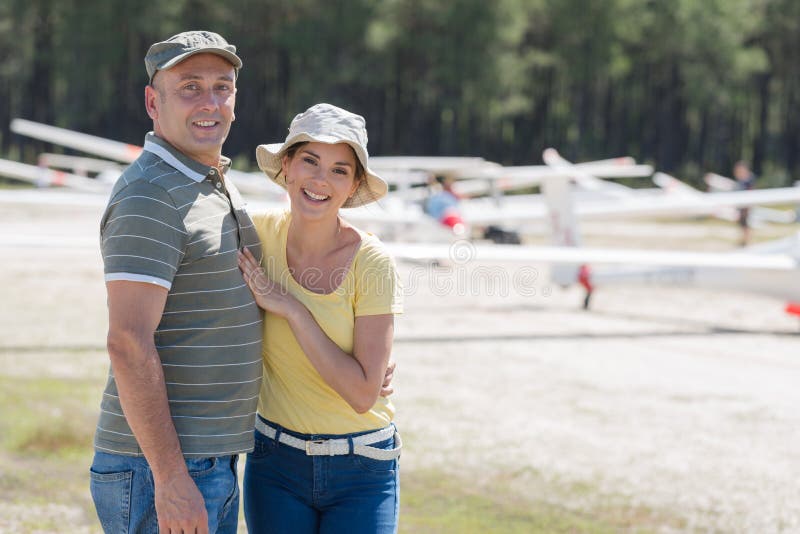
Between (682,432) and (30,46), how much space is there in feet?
149

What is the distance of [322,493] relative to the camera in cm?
209

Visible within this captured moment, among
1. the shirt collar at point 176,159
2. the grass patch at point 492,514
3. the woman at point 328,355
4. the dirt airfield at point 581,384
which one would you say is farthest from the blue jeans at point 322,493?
the dirt airfield at point 581,384

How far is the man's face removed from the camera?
193 cm

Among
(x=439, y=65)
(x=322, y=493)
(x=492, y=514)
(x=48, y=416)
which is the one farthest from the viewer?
(x=439, y=65)

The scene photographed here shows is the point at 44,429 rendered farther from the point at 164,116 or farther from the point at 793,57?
the point at 793,57

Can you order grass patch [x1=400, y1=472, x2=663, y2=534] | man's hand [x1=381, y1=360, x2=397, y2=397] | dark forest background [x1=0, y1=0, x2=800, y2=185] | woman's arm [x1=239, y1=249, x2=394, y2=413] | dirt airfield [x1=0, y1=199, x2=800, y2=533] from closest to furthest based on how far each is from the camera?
woman's arm [x1=239, y1=249, x2=394, y2=413] < man's hand [x1=381, y1=360, x2=397, y2=397] < grass patch [x1=400, y1=472, x2=663, y2=534] < dirt airfield [x1=0, y1=199, x2=800, y2=533] < dark forest background [x1=0, y1=0, x2=800, y2=185]

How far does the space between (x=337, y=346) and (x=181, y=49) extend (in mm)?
775

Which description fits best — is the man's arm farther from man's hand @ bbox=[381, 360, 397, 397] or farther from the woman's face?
man's hand @ bbox=[381, 360, 397, 397]

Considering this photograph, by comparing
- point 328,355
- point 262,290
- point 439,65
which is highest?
point 439,65

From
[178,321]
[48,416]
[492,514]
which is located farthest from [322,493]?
[48,416]

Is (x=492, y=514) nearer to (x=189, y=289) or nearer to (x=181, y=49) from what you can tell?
(x=189, y=289)

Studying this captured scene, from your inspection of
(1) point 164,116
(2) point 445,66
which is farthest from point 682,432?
(2) point 445,66

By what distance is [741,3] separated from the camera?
1718 inches

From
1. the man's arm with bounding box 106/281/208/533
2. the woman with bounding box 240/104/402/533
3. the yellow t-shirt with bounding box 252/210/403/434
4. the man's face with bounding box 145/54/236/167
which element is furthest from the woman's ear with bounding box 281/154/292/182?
the man's arm with bounding box 106/281/208/533
